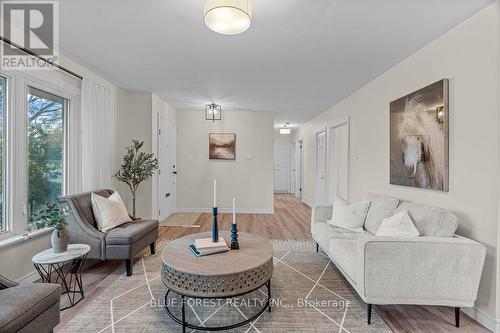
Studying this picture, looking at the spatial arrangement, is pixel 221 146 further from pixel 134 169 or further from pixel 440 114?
pixel 440 114

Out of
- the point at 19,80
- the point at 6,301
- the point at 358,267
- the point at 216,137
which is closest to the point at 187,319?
the point at 6,301

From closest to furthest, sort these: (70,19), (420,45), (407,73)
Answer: (70,19), (420,45), (407,73)

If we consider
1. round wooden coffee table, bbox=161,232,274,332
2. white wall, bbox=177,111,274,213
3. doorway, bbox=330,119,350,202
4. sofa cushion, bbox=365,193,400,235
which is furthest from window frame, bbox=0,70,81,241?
doorway, bbox=330,119,350,202

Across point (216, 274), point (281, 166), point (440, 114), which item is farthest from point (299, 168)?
point (216, 274)

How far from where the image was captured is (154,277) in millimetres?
2580

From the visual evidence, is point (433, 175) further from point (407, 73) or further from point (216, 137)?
point (216, 137)

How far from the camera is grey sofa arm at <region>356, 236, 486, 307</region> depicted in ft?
5.83

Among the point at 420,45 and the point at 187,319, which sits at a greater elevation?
the point at 420,45

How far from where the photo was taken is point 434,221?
81.3 inches

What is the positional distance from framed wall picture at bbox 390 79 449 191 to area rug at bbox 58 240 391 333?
1.30 m

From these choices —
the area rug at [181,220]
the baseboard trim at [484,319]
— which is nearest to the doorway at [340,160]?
the baseboard trim at [484,319]

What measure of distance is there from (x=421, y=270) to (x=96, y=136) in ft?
12.4

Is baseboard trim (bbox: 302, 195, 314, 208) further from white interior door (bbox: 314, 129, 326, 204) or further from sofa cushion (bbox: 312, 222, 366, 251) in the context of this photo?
sofa cushion (bbox: 312, 222, 366, 251)

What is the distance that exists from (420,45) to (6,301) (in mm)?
3728
